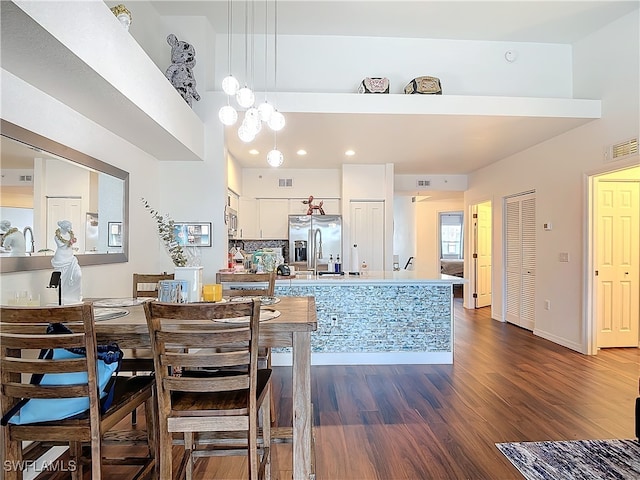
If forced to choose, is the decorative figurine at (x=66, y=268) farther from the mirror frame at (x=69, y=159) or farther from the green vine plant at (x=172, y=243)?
the green vine plant at (x=172, y=243)

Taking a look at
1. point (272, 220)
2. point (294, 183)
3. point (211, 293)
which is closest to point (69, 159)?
point (211, 293)

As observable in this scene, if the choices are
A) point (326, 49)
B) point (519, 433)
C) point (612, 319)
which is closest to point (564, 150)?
point (612, 319)

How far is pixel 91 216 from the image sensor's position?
276cm

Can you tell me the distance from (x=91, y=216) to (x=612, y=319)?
5.72 metres

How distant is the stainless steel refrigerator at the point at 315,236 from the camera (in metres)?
6.34

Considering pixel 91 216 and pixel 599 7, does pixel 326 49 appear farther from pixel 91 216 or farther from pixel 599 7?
pixel 91 216

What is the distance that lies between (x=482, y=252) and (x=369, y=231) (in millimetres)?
2413

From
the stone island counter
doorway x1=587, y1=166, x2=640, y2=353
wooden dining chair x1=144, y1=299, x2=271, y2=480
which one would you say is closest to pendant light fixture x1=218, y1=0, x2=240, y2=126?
wooden dining chair x1=144, y1=299, x2=271, y2=480

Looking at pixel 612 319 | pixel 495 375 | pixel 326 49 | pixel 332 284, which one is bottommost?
pixel 495 375

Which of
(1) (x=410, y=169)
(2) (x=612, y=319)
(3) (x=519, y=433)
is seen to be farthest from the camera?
(1) (x=410, y=169)

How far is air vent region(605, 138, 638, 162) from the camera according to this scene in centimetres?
371

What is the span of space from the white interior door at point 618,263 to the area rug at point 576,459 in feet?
8.82

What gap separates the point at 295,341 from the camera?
1.71 meters

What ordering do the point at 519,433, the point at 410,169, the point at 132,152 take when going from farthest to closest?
the point at 410,169 → the point at 132,152 → the point at 519,433
